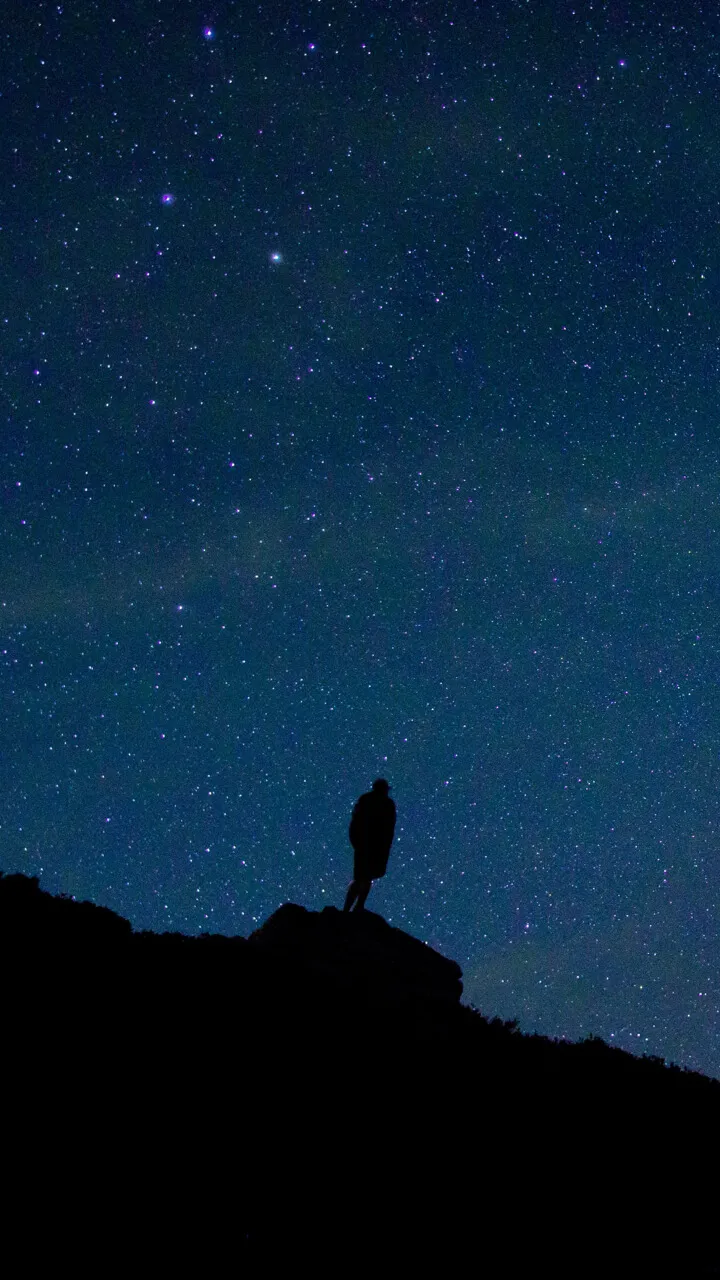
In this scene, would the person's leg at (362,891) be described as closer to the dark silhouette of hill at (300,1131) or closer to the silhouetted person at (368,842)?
the silhouetted person at (368,842)

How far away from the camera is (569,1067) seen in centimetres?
1062

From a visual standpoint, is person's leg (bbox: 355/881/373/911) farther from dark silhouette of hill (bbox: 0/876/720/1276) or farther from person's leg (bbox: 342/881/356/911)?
dark silhouette of hill (bbox: 0/876/720/1276)

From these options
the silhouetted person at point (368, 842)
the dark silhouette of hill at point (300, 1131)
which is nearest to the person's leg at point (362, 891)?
the silhouetted person at point (368, 842)

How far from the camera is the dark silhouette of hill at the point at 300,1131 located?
18.5 ft

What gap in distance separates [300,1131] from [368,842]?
8241 mm

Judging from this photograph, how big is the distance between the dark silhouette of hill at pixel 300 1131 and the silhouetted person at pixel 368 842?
394 centimetres

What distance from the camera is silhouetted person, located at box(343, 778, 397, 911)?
15.0m

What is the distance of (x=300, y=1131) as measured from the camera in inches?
270

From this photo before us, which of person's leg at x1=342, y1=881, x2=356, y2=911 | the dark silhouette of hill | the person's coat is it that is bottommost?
the dark silhouette of hill

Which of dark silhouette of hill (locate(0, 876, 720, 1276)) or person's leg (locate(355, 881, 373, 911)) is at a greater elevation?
person's leg (locate(355, 881, 373, 911))

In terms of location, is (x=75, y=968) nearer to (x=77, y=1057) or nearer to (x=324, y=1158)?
(x=77, y=1057)

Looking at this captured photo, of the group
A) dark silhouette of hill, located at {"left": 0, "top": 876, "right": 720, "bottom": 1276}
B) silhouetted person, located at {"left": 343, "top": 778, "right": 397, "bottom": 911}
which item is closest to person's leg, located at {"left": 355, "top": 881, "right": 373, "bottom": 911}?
silhouetted person, located at {"left": 343, "top": 778, "right": 397, "bottom": 911}

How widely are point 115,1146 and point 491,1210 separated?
277 cm

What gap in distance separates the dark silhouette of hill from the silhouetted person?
12.9ft
